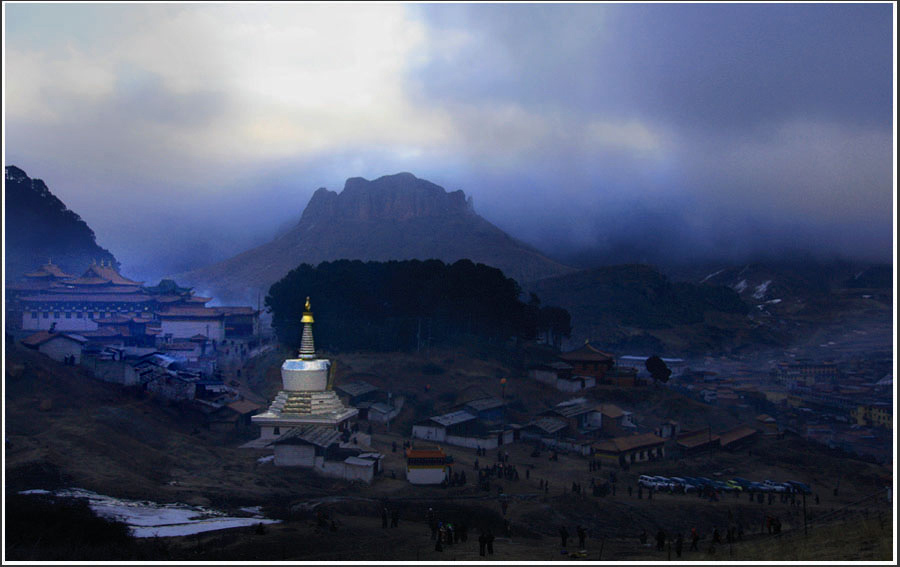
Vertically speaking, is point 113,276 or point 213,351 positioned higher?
point 113,276

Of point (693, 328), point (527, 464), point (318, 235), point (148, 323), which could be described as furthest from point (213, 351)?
point (318, 235)

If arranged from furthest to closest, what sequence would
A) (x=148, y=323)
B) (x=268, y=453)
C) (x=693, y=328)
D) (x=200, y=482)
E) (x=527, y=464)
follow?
(x=693, y=328) → (x=148, y=323) → (x=527, y=464) → (x=268, y=453) → (x=200, y=482)

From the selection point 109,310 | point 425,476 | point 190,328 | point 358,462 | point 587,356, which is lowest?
point 425,476

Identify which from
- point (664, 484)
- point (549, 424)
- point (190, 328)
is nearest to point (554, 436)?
point (549, 424)

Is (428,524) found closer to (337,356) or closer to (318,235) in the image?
(337,356)

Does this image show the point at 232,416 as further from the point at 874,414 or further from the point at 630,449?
the point at 874,414

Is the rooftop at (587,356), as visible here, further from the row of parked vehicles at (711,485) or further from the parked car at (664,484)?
the parked car at (664,484)

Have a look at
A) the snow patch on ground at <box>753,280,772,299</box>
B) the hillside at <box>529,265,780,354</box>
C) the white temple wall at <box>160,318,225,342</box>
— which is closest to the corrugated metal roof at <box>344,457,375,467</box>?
the white temple wall at <box>160,318,225,342</box>
